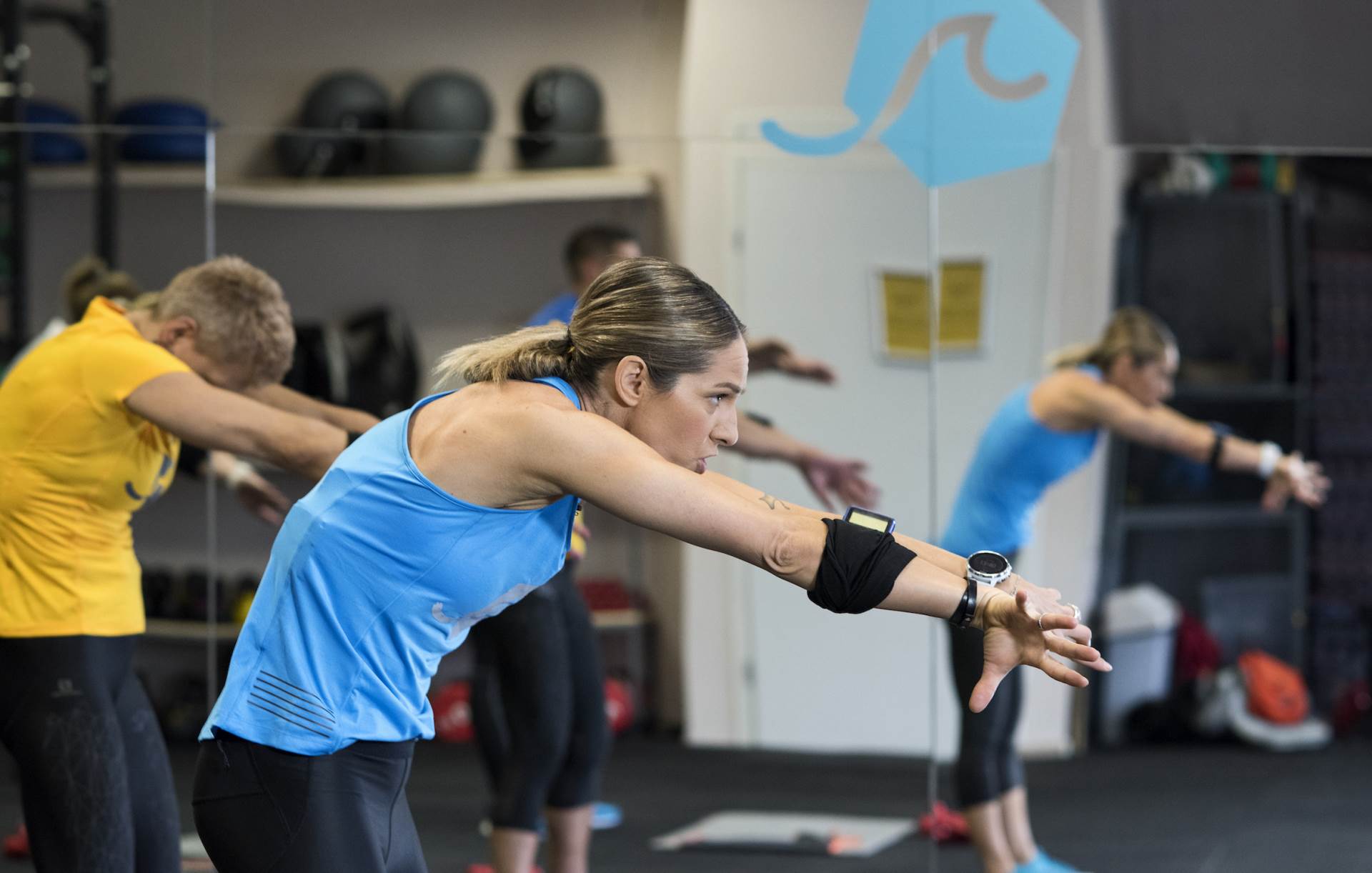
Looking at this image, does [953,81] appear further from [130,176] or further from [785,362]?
[130,176]

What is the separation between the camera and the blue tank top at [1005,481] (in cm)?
335

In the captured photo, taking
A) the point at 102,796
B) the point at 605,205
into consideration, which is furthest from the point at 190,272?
the point at 605,205

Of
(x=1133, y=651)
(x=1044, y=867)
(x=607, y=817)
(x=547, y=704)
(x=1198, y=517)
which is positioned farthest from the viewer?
(x=1198, y=517)

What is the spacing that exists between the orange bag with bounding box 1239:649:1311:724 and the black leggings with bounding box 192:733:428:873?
2718 millimetres

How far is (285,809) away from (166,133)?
2.38 meters

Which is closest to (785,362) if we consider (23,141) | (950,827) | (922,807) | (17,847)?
(922,807)

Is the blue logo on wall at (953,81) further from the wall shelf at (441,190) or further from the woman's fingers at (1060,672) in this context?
the woman's fingers at (1060,672)

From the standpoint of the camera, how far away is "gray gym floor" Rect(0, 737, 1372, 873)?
3.42 metres

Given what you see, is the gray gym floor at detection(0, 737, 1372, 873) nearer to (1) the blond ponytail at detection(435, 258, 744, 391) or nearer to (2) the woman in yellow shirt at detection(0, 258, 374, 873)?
(2) the woman in yellow shirt at detection(0, 258, 374, 873)

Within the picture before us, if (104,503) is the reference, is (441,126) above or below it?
above

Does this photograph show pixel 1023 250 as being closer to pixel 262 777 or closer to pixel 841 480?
pixel 841 480

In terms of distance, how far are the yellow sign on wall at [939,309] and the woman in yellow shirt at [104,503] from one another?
146 cm

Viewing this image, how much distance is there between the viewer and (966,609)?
151cm

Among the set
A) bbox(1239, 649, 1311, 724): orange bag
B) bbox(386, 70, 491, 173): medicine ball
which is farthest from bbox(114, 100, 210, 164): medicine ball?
bbox(1239, 649, 1311, 724): orange bag
